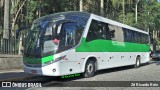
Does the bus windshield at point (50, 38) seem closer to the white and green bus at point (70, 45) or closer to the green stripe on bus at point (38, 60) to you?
the white and green bus at point (70, 45)

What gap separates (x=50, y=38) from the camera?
13.5m

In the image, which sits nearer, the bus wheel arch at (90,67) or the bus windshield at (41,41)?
the bus windshield at (41,41)

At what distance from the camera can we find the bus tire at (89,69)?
15516 mm

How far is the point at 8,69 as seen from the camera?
19234mm

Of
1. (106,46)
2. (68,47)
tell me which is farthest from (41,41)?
(106,46)

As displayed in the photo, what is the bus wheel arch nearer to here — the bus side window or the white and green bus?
the white and green bus

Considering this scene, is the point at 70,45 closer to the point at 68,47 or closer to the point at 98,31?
the point at 68,47

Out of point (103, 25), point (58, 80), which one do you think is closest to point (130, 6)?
point (103, 25)

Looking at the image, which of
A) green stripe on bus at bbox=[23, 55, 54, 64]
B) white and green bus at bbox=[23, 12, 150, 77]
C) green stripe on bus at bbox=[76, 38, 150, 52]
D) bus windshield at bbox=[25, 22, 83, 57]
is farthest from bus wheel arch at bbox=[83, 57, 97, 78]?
green stripe on bus at bbox=[23, 55, 54, 64]

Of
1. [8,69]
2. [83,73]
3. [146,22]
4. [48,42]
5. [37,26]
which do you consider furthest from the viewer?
[146,22]

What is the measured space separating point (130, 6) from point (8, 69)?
37.2 metres

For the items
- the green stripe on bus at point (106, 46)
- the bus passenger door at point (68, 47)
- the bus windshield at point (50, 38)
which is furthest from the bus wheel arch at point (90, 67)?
the bus windshield at point (50, 38)

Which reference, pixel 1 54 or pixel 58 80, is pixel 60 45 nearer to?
pixel 58 80

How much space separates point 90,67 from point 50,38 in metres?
3.26
